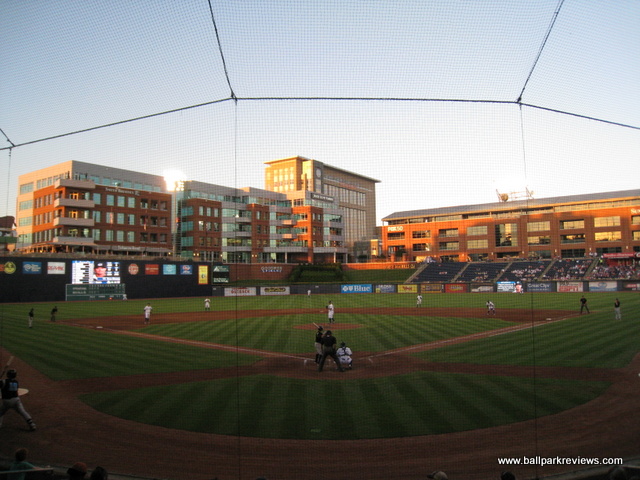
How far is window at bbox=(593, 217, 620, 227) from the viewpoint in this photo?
57553 mm

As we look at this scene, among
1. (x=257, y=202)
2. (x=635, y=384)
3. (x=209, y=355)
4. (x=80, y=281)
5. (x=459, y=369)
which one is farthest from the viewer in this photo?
(x=80, y=281)

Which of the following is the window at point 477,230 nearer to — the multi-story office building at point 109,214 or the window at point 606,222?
the window at point 606,222

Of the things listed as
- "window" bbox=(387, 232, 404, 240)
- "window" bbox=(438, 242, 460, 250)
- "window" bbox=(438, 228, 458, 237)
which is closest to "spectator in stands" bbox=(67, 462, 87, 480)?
"window" bbox=(438, 228, 458, 237)

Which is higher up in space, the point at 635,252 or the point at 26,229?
the point at 26,229

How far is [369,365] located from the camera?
14.1m

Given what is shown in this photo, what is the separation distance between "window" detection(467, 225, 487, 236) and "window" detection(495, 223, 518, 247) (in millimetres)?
2015

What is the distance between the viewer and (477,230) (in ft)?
211

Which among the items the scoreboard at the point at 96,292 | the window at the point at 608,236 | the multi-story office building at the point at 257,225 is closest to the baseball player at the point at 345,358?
the multi-story office building at the point at 257,225

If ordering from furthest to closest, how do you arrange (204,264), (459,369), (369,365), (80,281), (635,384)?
(204,264)
(80,281)
(369,365)
(459,369)
(635,384)

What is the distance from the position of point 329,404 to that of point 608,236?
6161 cm

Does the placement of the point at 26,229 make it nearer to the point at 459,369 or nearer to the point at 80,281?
the point at 80,281

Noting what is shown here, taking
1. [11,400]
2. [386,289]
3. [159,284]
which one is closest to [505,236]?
[386,289]

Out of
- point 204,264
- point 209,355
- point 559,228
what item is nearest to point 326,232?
point 204,264

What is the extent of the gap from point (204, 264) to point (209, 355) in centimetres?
3564
